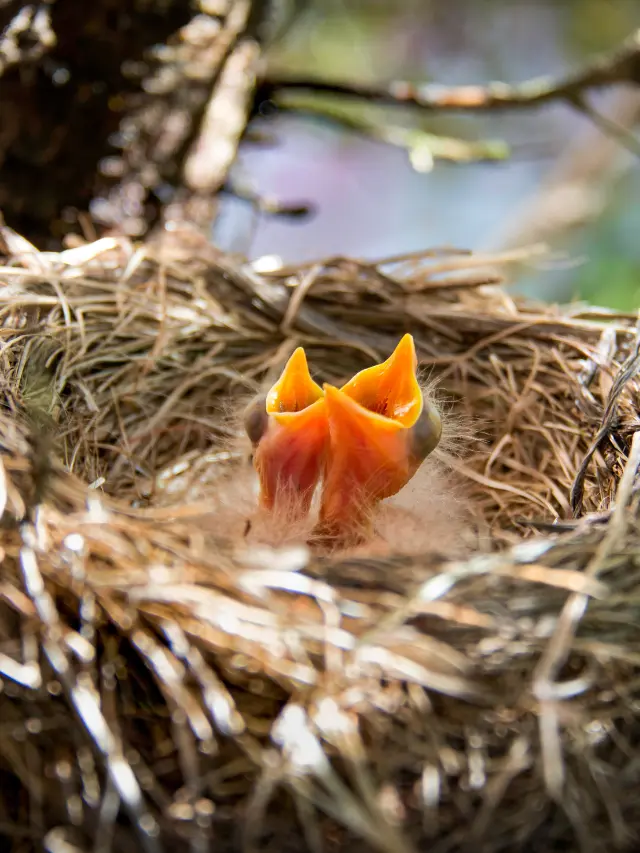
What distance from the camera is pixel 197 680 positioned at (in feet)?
1.87

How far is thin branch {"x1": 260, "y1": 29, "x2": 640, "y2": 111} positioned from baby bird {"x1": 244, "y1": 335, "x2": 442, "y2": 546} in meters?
0.87

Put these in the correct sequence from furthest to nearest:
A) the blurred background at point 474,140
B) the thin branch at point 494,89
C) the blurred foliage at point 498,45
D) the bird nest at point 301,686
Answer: the blurred foliage at point 498,45 < the blurred background at point 474,140 < the thin branch at point 494,89 < the bird nest at point 301,686

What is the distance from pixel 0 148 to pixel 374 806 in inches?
45.3

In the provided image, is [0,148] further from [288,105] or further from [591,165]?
[591,165]

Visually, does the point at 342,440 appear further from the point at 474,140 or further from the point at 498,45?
the point at 498,45

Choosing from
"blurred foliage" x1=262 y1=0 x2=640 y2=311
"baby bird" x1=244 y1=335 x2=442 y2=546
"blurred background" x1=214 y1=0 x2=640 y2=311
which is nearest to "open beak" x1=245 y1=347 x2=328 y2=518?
"baby bird" x1=244 y1=335 x2=442 y2=546

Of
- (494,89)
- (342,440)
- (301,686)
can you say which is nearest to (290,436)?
(342,440)

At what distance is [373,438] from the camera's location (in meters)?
0.87

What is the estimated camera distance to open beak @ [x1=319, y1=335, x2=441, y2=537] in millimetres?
864

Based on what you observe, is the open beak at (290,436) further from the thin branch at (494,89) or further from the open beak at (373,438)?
the thin branch at (494,89)

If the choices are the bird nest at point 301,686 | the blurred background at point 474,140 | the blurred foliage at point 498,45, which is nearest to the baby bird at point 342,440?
the bird nest at point 301,686

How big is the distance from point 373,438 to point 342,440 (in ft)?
0.13

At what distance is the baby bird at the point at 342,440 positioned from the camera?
87 centimetres

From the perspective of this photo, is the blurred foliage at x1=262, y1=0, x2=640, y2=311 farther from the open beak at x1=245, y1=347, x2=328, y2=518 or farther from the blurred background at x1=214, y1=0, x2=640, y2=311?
the open beak at x1=245, y1=347, x2=328, y2=518
